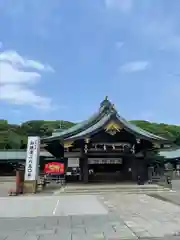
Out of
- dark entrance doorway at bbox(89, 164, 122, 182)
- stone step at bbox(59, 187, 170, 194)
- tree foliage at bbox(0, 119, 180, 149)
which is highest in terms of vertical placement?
tree foliage at bbox(0, 119, 180, 149)

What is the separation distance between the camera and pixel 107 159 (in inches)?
1037

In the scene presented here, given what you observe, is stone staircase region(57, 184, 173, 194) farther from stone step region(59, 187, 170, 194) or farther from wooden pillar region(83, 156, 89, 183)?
wooden pillar region(83, 156, 89, 183)

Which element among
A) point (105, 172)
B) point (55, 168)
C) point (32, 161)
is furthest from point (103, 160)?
point (32, 161)

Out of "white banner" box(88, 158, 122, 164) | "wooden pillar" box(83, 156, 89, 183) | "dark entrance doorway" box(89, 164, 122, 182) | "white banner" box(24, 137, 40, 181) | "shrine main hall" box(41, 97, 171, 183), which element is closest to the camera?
"white banner" box(24, 137, 40, 181)

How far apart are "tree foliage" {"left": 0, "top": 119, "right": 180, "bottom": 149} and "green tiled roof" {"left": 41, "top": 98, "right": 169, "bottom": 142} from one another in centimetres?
3567

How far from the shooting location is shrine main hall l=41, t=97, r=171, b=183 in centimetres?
2397

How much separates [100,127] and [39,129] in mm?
58335

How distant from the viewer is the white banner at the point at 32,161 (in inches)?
821

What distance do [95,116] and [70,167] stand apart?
509 centimetres

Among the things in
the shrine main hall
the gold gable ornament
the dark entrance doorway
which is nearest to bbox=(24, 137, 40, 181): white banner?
the shrine main hall

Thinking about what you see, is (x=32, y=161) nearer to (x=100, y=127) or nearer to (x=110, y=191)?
(x=110, y=191)

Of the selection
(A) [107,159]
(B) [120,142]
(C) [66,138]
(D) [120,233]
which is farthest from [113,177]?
(D) [120,233]

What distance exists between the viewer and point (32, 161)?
69.6 ft

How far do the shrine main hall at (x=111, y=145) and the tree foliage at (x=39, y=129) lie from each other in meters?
37.5
